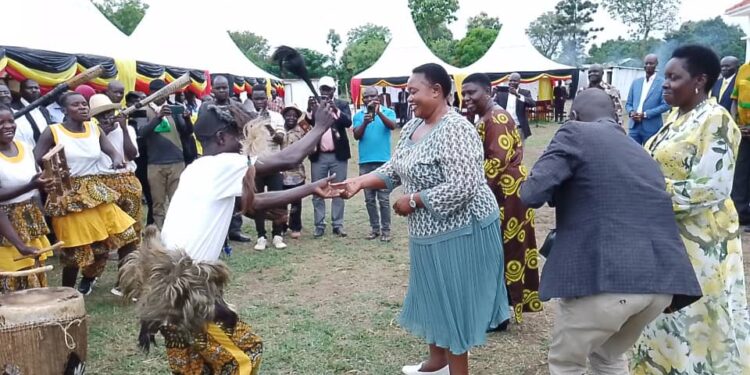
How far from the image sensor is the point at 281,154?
2.93 meters

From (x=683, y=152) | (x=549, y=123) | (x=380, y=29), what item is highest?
(x=380, y=29)

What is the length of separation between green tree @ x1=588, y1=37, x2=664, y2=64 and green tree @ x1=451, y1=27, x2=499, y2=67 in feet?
70.1

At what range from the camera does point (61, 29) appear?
9.51 meters

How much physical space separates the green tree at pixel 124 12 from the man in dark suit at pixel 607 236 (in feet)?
209

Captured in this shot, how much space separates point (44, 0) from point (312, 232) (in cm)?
583

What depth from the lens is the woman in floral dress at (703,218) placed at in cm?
292

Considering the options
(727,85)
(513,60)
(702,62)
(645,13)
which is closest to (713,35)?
(645,13)

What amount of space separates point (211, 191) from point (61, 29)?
27.6ft

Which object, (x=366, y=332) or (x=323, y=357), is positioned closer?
(x=323, y=357)

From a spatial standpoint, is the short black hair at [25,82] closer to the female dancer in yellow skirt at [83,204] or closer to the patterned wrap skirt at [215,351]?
the female dancer in yellow skirt at [83,204]

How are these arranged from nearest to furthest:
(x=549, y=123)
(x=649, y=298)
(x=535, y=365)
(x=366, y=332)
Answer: (x=649, y=298), (x=535, y=365), (x=366, y=332), (x=549, y=123)

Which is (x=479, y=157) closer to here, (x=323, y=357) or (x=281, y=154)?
(x=281, y=154)

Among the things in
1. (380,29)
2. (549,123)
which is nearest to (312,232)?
(549,123)

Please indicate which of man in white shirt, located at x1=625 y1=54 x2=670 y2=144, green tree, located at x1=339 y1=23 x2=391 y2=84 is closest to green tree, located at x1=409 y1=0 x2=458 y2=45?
green tree, located at x1=339 y1=23 x2=391 y2=84
